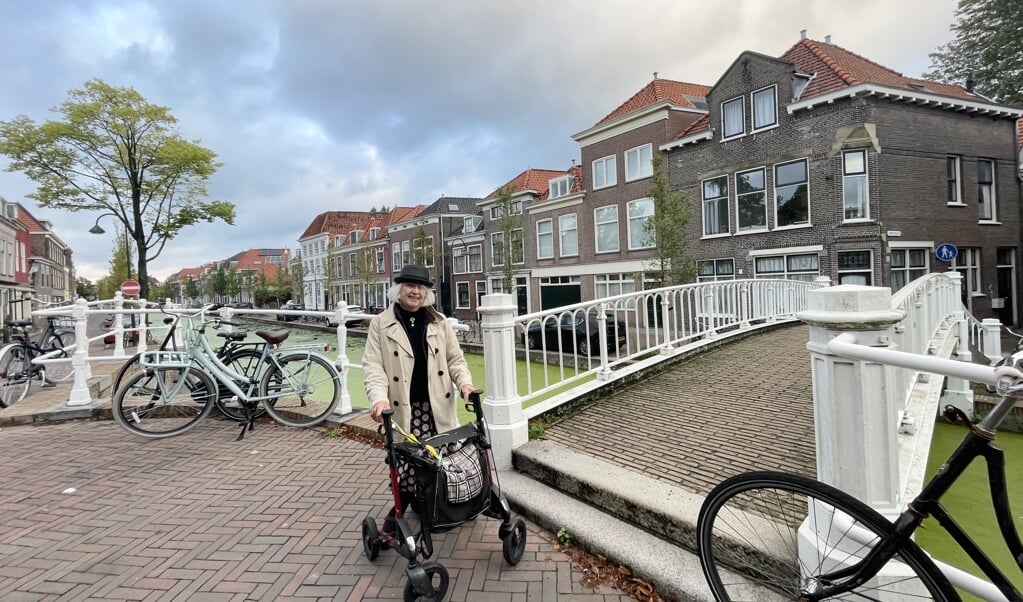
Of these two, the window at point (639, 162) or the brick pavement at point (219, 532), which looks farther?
the window at point (639, 162)

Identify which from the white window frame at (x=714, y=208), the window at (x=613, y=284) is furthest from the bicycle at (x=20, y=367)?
the white window frame at (x=714, y=208)

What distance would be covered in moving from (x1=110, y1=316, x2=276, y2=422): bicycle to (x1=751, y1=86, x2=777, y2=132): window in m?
18.0

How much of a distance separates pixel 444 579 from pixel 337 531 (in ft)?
3.53

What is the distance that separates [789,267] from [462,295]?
75.1 ft

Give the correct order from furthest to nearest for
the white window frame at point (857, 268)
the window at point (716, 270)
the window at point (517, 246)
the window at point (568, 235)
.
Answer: the window at point (517, 246) < the window at point (568, 235) < the window at point (716, 270) < the white window frame at point (857, 268)

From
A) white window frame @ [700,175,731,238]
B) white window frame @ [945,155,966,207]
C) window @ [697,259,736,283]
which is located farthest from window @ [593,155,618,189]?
white window frame @ [945,155,966,207]

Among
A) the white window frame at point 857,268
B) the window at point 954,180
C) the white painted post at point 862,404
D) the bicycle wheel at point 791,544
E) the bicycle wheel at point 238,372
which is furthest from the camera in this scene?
the window at point 954,180

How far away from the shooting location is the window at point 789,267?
16422mm

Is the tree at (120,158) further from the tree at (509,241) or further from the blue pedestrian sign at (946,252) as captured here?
the blue pedestrian sign at (946,252)

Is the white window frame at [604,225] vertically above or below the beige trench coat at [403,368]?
above

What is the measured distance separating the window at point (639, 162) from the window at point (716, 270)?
484 centimetres

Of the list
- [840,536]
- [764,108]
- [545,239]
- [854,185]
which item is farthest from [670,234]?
[840,536]

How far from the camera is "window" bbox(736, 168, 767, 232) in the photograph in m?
17.7

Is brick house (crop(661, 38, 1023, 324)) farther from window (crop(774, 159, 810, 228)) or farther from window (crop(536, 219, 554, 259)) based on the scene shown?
window (crop(536, 219, 554, 259))
